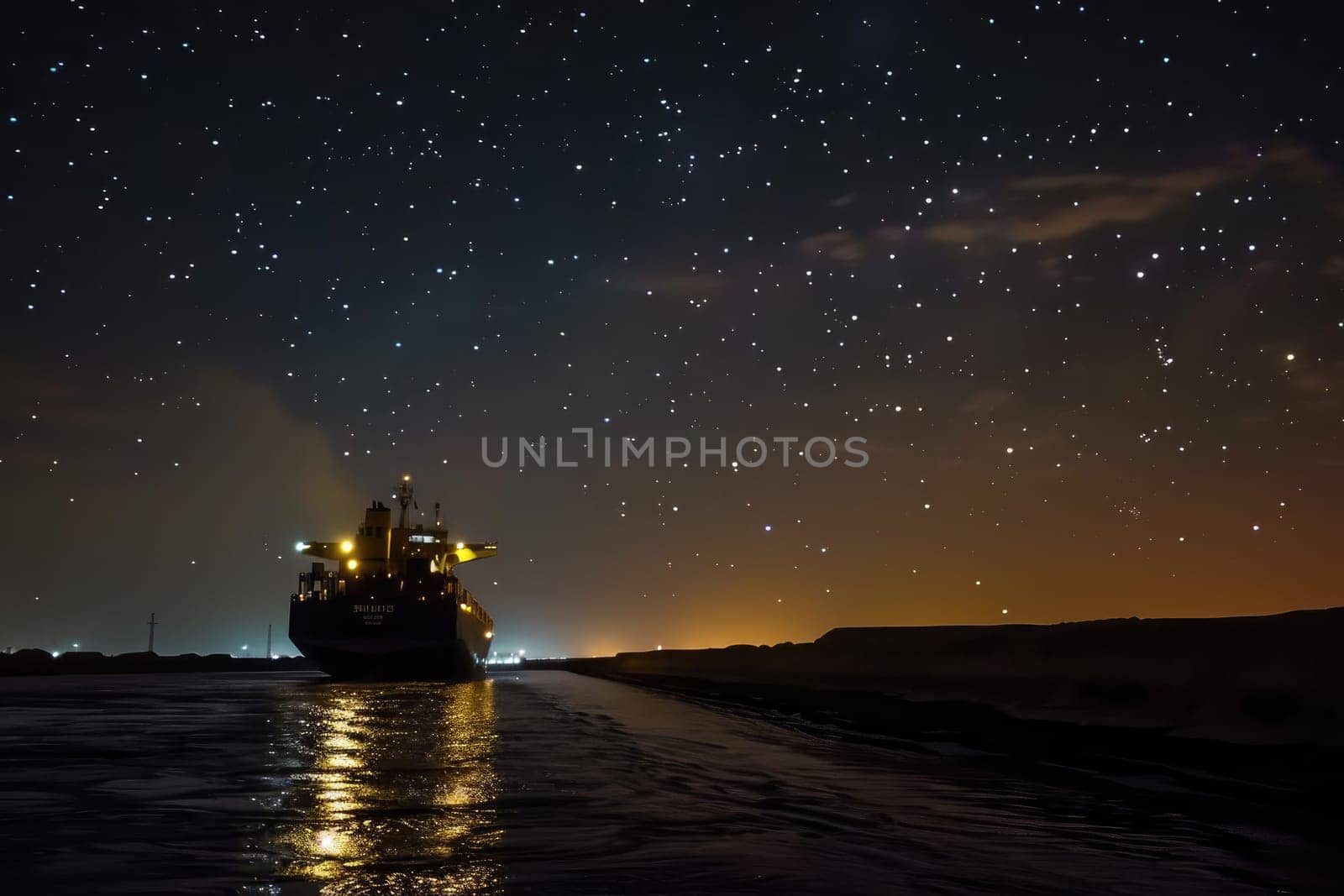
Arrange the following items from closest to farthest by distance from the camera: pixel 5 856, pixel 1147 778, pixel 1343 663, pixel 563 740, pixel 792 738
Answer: pixel 5 856 < pixel 1147 778 < pixel 1343 663 < pixel 563 740 < pixel 792 738

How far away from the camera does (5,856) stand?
5805 mm

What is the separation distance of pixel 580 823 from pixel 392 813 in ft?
4.71

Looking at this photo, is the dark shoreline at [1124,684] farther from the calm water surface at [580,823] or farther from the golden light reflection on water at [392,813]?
the golden light reflection on water at [392,813]

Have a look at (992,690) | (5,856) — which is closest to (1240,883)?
(5,856)

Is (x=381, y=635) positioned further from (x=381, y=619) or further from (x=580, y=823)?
(x=580, y=823)

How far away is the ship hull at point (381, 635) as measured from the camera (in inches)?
2717

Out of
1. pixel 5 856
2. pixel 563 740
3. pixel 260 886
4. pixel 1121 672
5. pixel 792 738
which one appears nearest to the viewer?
pixel 260 886

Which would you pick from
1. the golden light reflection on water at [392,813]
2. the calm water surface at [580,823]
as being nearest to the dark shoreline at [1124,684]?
the calm water surface at [580,823]

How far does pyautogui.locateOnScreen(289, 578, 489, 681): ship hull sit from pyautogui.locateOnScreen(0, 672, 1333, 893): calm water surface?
5568 centimetres

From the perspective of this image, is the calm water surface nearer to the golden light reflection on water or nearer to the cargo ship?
the golden light reflection on water

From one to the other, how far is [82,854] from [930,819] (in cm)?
582

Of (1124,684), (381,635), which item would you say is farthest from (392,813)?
(381,635)

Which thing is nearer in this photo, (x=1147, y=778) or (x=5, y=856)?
(x=5, y=856)

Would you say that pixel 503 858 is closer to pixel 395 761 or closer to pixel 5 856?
pixel 5 856
